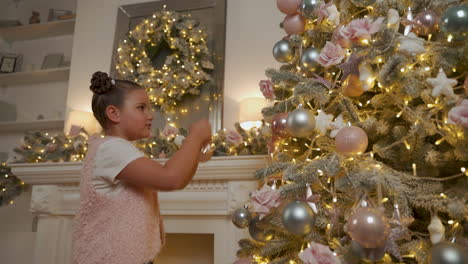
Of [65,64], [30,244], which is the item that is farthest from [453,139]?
[65,64]

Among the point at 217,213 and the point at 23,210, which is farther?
the point at 23,210

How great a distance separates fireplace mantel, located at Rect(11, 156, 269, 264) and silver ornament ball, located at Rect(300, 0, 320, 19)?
2.57 feet

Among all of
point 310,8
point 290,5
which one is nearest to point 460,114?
point 310,8

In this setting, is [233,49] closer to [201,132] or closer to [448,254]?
[201,132]

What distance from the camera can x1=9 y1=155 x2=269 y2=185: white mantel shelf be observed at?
6.40ft

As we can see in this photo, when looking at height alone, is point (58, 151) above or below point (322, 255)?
above

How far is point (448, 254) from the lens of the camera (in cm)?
73

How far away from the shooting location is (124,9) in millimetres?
2926

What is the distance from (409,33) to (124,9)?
241cm

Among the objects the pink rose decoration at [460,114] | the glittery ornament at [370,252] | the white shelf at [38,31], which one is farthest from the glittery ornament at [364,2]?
the white shelf at [38,31]

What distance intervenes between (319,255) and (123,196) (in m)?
0.58

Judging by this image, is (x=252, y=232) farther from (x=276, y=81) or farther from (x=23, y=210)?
(x=23, y=210)

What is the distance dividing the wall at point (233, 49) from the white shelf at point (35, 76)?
0.35 metres

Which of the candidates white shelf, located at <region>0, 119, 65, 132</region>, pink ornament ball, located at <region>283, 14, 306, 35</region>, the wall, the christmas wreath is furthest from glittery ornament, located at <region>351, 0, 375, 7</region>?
white shelf, located at <region>0, 119, 65, 132</region>
